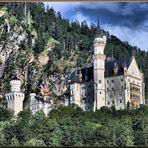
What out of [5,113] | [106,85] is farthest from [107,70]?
[5,113]

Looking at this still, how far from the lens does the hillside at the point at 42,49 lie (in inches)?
837

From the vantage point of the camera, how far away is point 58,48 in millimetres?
25297

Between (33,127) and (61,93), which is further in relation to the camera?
(61,93)

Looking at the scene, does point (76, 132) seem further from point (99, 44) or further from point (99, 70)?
point (99, 44)

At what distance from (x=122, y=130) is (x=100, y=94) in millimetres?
8163

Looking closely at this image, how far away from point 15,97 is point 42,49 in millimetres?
6224

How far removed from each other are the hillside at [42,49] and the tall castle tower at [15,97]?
0.28m

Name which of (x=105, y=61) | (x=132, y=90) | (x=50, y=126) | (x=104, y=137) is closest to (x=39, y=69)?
(x=105, y=61)

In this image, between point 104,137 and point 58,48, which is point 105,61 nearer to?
point 58,48

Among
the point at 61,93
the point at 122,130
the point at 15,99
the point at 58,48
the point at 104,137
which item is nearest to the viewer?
the point at 104,137

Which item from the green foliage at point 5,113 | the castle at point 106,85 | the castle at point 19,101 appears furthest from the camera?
the castle at point 106,85

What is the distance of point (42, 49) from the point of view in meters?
25.0

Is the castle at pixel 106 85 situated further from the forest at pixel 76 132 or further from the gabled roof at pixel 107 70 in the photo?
the forest at pixel 76 132

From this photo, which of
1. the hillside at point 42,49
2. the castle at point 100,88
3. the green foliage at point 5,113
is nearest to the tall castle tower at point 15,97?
the castle at point 100,88
